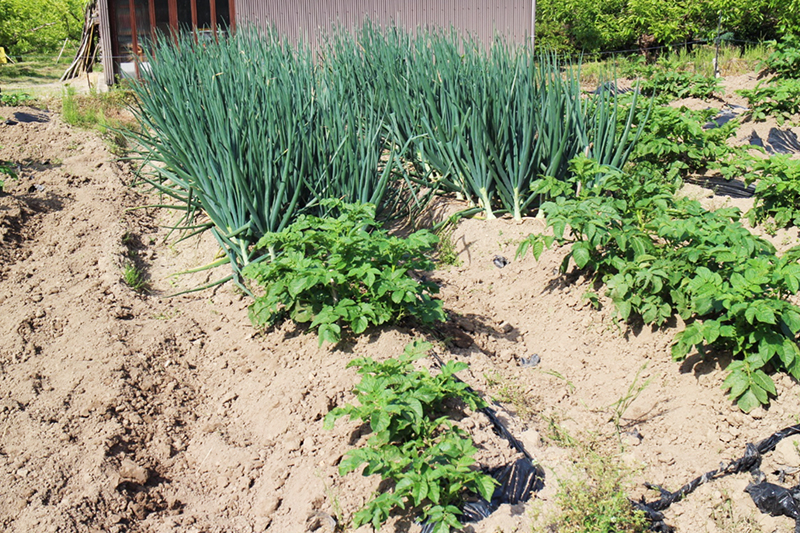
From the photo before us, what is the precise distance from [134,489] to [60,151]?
163 inches

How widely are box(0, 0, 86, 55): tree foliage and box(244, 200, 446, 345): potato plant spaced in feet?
37.0

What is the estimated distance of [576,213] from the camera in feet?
10.2

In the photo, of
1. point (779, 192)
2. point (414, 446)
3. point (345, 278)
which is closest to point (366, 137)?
point (345, 278)

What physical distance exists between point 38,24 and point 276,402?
13877 mm

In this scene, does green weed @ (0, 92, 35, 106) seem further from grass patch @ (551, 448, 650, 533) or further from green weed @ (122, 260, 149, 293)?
grass patch @ (551, 448, 650, 533)

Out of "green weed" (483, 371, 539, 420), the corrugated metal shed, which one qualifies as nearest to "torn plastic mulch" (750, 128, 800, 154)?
"green weed" (483, 371, 539, 420)

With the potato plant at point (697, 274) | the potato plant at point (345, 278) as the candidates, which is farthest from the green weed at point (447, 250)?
the potato plant at point (345, 278)

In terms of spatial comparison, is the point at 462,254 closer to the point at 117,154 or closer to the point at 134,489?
the point at 134,489

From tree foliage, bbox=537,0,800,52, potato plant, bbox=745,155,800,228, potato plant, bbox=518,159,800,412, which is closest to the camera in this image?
potato plant, bbox=518,159,800,412

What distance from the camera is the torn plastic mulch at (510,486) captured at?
6.90 ft

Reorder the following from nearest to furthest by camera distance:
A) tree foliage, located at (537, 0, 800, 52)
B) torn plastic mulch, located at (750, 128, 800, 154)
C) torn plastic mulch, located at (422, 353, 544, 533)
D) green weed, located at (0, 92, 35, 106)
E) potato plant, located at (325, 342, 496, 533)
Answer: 1. potato plant, located at (325, 342, 496, 533)
2. torn plastic mulch, located at (422, 353, 544, 533)
3. torn plastic mulch, located at (750, 128, 800, 154)
4. green weed, located at (0, 92, 35, 106)
5. tree foliage, located at (537, 0, 800, 52)

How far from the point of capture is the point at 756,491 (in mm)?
2213

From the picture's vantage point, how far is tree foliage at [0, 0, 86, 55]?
12281 mm

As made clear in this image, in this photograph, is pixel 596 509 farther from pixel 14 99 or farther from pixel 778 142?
pixel 14 99
